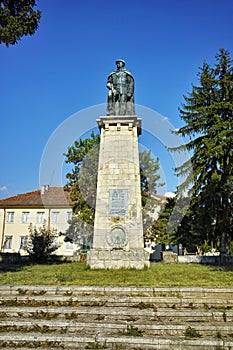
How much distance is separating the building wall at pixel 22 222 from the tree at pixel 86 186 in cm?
1307

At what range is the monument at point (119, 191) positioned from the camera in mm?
11102

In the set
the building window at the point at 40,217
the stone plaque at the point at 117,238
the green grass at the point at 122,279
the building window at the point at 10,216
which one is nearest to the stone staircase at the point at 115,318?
the green grass at the point at 122,279

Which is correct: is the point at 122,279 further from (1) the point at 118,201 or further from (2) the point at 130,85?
(2) the point at 130,85

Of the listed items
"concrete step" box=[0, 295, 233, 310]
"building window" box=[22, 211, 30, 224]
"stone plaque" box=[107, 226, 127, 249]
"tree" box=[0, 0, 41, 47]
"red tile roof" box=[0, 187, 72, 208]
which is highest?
"tree" box=[0, 0, 41, 47]

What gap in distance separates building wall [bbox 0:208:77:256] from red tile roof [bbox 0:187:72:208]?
529 mm

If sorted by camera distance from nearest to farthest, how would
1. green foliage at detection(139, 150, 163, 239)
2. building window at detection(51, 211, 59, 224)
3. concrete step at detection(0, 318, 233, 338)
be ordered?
concrete step at detection(0, 318, 233, 338) < green foliage at detection(139, 150, 163, 239) < building window at detection(51, 211, 59, 224)

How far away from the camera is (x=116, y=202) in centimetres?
1180

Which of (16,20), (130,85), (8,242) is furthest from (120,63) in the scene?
(8,242)

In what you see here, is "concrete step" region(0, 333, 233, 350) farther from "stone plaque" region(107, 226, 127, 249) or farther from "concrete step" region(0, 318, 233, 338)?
"stone plaque" region(107, 226, 127, 249)

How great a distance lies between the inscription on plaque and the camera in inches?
460

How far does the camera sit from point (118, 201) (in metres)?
11.8

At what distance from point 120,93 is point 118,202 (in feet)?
16.6

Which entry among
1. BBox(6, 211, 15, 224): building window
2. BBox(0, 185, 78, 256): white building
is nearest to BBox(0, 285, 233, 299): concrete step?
BBox(0, 185, 78, 256): white building

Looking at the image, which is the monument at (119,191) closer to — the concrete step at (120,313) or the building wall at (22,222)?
the concrete step at (120,313)
